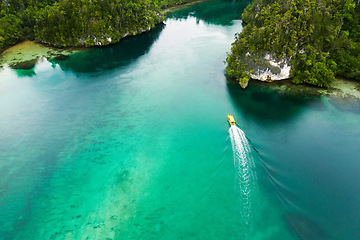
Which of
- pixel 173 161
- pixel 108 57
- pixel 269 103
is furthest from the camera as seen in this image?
pixel 108 57

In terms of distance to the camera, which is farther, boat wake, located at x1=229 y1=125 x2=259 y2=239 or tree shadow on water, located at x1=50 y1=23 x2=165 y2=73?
tree shadow on water, located at x1=50 y1=23 x2=165 y2=73

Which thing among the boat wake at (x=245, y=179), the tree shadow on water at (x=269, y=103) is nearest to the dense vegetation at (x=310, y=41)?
the tree shadow on water at (x=269, y=103)

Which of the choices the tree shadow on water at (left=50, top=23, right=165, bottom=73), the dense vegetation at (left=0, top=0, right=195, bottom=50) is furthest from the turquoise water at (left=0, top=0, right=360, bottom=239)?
the dense vegetation at (left=0, top=0, right=195, bottom=50)

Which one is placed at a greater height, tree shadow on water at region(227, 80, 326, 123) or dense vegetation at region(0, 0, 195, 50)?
dense vegetation at region(0, 0, 195, 50)

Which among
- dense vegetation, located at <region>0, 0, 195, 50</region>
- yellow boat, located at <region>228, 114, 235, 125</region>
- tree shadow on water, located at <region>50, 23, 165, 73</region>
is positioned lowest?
yellow boat, located at <region>228, 114, 235, 125</region>

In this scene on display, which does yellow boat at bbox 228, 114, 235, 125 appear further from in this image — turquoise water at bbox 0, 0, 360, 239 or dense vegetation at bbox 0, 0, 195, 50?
dense vegetation at bbox 0, 0, 195, 50

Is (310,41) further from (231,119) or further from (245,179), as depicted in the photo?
(245,179)

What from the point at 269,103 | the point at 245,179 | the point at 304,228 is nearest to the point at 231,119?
the point at 269,103
